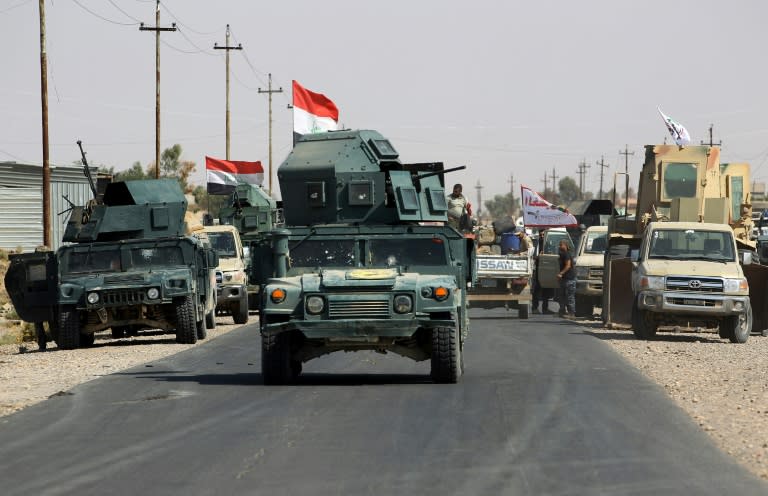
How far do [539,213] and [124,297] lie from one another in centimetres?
2149

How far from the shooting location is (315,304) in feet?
51.6

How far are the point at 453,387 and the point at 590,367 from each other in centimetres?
401

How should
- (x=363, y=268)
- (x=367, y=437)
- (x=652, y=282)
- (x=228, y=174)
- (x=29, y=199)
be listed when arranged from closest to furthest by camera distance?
(x=367, y=437) < (x=363, y=268) < (x=652, y=282) < (x=228, y=174) < (x=29, y=199)

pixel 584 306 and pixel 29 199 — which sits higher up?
pixel 29 199

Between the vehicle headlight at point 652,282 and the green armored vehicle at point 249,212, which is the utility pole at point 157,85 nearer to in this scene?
the green armored vehicle at point 249,212

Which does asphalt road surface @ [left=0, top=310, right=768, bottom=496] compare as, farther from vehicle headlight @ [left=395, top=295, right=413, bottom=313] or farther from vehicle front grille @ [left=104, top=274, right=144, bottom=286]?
vehicle front grille @ [left=104, top=274, right=144, bottom=286]

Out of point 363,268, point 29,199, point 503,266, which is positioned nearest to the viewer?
point 363,268

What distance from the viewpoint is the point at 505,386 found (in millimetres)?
16266

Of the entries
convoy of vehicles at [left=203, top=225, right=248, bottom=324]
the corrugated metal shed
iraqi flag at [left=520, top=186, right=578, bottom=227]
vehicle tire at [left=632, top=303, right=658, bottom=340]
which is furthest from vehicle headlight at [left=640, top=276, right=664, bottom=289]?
the corrugated metal shed

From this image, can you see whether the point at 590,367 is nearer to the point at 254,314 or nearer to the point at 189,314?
the point at 189,314

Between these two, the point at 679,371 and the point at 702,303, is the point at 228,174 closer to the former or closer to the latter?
the point at 702,303

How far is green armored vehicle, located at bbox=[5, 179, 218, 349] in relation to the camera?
24516 millimetres

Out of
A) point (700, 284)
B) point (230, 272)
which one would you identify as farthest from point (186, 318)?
point (700, 284)

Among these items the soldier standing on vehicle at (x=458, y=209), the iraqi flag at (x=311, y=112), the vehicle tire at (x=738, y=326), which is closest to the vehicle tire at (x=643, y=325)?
the vehicle tire at (x=738, y=326)
